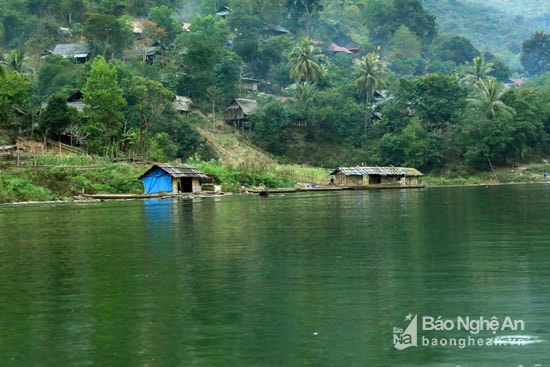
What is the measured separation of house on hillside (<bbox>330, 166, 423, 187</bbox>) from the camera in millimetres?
71500

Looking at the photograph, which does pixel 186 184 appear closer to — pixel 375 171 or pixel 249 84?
pixel 375 171

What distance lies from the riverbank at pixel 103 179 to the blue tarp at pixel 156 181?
0.61m

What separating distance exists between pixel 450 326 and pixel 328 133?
74.5 metres

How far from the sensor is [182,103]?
82438 mm

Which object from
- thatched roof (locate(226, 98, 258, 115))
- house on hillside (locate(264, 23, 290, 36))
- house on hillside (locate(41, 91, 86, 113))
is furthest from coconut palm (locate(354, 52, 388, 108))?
house on hillside (locate(41, 91, 86, 113))

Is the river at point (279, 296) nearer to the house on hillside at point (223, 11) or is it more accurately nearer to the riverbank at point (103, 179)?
the riverbank at point (103, 179)

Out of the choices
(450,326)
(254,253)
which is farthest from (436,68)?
(450,326)

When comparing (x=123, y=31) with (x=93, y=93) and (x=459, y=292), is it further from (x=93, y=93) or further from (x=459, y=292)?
(x=459, y=292)

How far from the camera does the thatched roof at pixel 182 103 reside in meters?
81.5

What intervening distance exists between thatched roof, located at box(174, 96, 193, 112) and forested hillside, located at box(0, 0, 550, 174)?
0.14 metres

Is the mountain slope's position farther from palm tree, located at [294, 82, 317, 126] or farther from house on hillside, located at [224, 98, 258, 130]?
house on hillside, located at [224, 98, 258, 130]

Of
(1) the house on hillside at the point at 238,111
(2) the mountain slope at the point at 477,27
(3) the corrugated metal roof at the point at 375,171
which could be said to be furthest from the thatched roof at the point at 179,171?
(2) the mountain slope at the point at 477,27

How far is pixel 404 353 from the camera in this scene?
11641 millimetres

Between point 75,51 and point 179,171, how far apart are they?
123 ft
